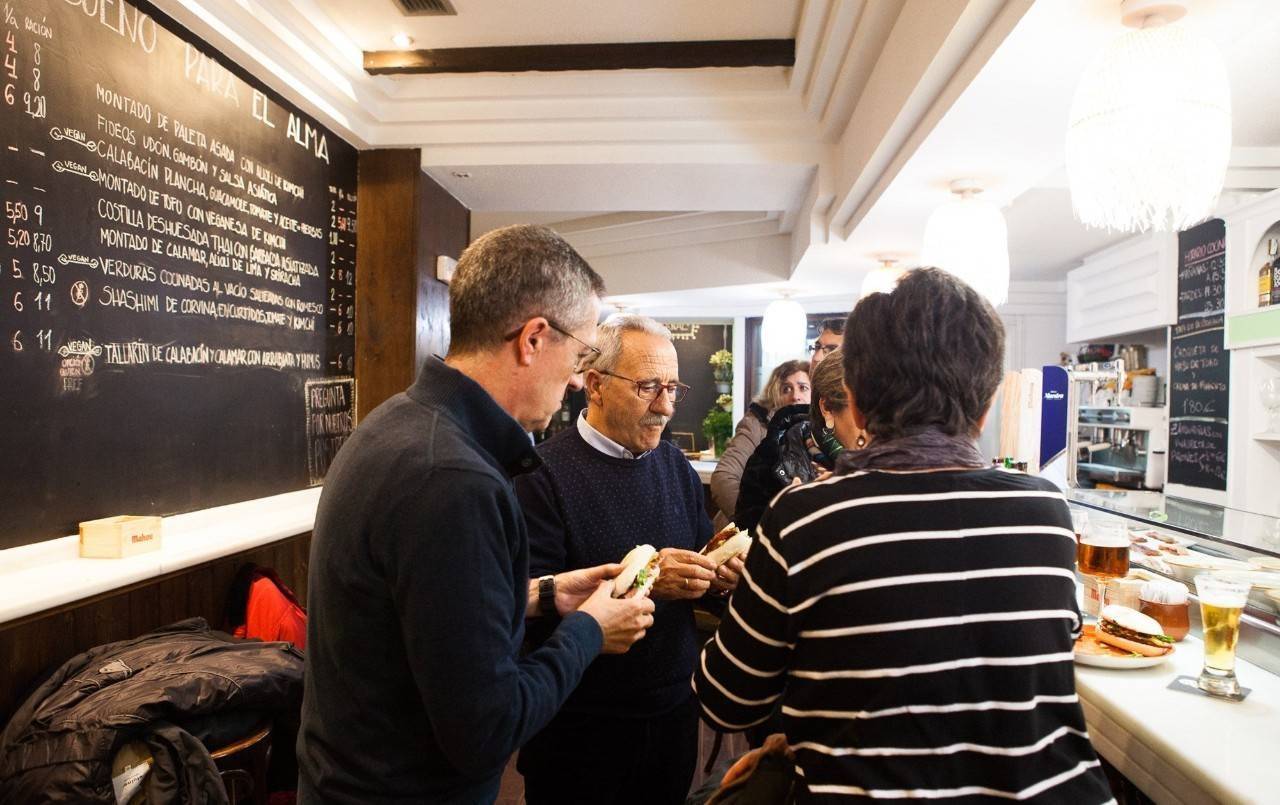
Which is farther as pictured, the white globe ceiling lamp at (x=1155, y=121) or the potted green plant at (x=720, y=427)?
the potted green plant at (x=720, y=427)

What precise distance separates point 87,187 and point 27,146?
212mm

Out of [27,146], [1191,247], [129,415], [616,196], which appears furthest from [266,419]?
[1191,247]

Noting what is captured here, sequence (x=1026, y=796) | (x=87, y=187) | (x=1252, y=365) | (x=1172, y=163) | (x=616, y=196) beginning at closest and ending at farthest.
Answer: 1. (x=1026, y=796)
2. (x=1172, y=163)
3. (x=87, y=187)
4. (x=1252, y=365)
5. (x=616, y=196)

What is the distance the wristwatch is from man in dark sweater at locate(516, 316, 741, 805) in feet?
0.31

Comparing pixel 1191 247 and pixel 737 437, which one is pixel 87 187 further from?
pixel 1191 247

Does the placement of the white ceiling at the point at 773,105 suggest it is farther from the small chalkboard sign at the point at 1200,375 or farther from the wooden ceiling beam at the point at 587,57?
the small chalkboard sign at the point at 1200,375

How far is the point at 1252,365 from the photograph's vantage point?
4172mm

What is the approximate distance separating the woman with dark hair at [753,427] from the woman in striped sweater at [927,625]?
7.93 ft

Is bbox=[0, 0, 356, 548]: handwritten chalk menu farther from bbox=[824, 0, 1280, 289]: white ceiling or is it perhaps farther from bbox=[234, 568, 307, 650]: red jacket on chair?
bbox=[824, 0, 1280, 289]: white ceiling

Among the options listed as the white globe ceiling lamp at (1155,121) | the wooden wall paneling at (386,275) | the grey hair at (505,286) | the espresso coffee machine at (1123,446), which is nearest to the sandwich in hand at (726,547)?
the grey hair at (505,286)

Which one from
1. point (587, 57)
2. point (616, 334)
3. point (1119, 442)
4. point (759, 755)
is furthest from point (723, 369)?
point (759, 755)

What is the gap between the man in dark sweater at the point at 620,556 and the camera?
65.9 inches

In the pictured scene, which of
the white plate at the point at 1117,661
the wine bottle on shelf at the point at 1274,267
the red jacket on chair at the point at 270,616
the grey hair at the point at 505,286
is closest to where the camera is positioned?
the grey hair at the point at 505,286

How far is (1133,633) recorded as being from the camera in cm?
143
